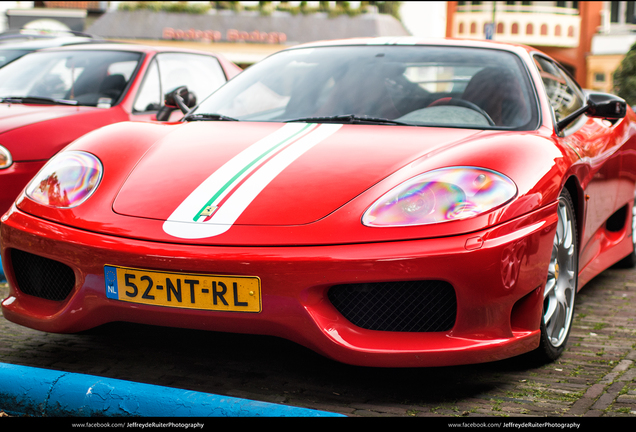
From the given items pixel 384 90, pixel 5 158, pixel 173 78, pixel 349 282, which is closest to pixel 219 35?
pixel 173 78

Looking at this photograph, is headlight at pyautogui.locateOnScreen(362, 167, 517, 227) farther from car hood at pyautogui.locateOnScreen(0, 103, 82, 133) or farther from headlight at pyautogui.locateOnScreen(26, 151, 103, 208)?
car hood at pyautogui.locateOnScreen(0, 103, 82, 133)

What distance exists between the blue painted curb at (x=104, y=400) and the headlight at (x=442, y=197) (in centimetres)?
68

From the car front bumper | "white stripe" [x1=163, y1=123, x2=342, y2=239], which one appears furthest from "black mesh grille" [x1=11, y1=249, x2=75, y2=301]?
"white stripe" [x1=163, y1=123, x2=342, y2=239]

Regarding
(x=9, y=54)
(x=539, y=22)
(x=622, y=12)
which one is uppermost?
(x=9, y=54)

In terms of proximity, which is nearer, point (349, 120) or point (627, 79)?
point (349, 120)

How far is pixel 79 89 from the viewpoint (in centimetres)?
556

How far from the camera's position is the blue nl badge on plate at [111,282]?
2395mm

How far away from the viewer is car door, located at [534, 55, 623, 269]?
3330mm

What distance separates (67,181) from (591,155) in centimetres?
234

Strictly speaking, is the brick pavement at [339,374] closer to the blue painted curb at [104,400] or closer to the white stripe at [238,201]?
the blue painted curb at [104,400]

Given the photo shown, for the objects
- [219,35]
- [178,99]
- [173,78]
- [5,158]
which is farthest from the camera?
[219,35]

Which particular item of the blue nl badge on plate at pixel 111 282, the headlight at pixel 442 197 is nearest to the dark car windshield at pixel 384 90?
the headlight at pixel 442 197

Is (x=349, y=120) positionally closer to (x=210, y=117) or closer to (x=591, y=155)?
(x=210, y=117)
